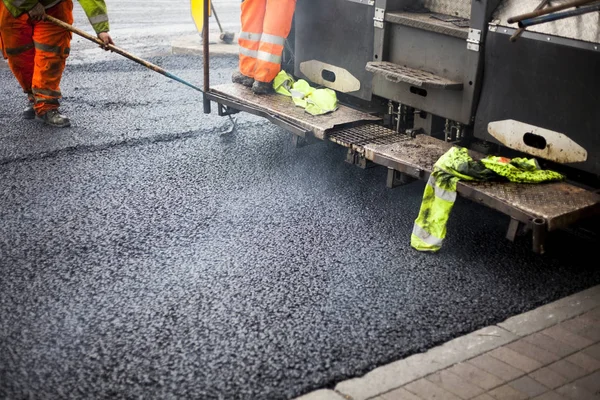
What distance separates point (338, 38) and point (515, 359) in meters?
3.27

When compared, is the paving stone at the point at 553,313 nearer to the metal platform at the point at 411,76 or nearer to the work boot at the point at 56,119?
the metal platform at the point at 411,76

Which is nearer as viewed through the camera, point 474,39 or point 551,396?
point 551,396

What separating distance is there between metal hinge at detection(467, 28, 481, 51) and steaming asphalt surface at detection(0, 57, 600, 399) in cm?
120

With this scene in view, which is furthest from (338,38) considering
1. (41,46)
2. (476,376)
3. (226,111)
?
(476,376)

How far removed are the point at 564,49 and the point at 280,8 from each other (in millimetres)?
2461

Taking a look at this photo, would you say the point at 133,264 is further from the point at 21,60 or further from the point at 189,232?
the point at 21,60

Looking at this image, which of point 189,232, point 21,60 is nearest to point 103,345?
point 189,232

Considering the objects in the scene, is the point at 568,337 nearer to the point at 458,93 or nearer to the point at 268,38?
the point at 458,93

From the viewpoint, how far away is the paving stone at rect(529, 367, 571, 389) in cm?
318

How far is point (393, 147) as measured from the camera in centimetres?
479

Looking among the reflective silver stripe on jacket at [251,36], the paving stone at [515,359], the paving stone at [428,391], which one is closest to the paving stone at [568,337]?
the paving stone at [515,359]

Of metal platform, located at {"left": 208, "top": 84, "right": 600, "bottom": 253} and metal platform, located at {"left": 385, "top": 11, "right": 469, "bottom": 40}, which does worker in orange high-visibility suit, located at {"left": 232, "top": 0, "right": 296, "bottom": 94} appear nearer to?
metal platform, located at {"left": 208, "top": 84, "right": 600, "bottom": 253}

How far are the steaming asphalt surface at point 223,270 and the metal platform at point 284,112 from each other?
1.54ft

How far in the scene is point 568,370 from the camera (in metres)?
3.28
